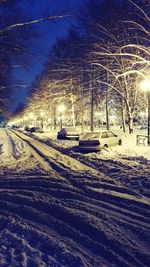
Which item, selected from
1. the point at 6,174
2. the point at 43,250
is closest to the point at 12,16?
the point at 6,174

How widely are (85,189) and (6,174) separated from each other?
183 inches

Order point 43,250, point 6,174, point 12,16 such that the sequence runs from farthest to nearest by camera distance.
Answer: point 12,16, point 6,174, point 43,250

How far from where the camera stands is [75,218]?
757 cm

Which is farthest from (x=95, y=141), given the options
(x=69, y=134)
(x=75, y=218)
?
(x=75, y=218)

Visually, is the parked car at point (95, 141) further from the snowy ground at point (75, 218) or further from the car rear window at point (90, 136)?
the snowy ground at point (75, 218)

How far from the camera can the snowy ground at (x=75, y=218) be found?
5465 mm

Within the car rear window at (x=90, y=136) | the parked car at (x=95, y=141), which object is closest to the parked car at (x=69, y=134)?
the parked car at (x=95, y=141)

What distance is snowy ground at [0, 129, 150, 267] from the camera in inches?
215

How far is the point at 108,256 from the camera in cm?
548

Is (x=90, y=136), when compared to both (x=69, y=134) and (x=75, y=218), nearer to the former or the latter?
(x=69, y=134)

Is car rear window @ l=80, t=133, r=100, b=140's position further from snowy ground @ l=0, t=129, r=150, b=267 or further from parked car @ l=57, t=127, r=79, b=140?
parked car @ l=57, t=127, r=79, b=140

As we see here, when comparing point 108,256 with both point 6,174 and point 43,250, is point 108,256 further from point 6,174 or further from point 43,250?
point 6,174

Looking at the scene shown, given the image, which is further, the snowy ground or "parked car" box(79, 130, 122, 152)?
"parked car" box(79, 130, 122, 152)

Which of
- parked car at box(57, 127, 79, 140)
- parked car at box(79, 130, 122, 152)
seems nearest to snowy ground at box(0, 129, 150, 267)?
parked car at box(79, 130, 122, 152)
